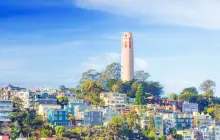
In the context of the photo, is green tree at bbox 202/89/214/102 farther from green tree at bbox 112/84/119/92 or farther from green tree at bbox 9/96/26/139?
green tree at bbox 9/96/26/139

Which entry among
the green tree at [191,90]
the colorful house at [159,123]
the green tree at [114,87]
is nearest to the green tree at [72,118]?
the colorful house at [159,123]

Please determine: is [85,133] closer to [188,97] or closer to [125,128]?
[125,128]

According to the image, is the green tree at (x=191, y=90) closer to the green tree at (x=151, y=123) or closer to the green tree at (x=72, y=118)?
the green tree at (x=151, y=123)

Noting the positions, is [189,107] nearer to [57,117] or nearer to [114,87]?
[114,87]

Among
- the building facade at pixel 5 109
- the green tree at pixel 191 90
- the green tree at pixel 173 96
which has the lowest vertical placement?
the building facade at pixel 5 109

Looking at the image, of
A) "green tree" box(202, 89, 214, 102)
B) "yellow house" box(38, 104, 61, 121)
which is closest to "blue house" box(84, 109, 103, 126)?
"yellow house" box(38, 104, 61, 121)

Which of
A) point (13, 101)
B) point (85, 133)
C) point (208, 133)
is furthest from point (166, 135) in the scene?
point (13, 101)
